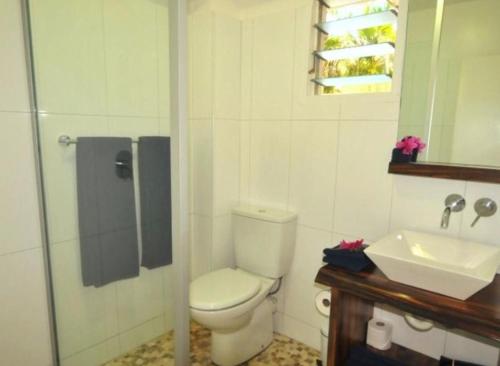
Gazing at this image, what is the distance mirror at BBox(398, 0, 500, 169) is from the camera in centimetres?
137

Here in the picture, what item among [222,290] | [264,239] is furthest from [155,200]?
[264,239]

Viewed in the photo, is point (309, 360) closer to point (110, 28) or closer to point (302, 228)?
point (302, 228)

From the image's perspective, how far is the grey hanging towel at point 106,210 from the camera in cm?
153

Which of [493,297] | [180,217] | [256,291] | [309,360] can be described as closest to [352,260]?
[493,297]

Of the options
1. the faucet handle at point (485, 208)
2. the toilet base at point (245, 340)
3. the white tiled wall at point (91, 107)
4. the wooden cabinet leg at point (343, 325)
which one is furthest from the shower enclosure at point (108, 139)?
the faucet handle at point (485, 208)

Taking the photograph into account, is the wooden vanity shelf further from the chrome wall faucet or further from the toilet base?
the toilet base

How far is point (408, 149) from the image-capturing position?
154 cm

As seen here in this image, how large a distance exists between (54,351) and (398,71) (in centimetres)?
219

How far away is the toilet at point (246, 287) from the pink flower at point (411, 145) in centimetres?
73

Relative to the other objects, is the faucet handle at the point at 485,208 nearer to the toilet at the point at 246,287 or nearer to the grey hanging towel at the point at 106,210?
the toilet at the point at 246,287

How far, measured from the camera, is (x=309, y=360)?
1.93 meters

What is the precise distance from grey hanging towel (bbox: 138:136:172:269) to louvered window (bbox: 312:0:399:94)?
991mm

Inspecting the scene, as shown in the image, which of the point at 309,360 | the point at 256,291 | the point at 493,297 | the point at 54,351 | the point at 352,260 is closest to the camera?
the point at 493,297

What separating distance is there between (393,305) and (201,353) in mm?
1248
